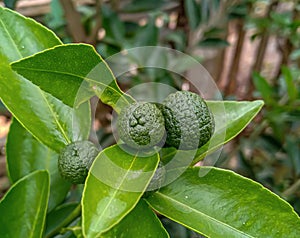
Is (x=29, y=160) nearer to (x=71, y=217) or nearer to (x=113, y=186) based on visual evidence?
(x=71, y=217)

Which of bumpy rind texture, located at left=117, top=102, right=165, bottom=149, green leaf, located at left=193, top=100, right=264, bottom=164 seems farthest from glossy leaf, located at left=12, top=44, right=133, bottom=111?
green leaf, located at left=193, top=100, right=264, bottom=164

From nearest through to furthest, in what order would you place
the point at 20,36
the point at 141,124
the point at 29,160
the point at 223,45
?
the point at 141,124, the point at 20,36, the point at 29,160, the point at 223,45

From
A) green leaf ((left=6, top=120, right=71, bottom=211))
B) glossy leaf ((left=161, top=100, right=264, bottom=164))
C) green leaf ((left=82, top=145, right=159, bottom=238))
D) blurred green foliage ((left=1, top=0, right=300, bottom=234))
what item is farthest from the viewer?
blurred green foliage ((left=1, top=0, right=300, bottom=234))

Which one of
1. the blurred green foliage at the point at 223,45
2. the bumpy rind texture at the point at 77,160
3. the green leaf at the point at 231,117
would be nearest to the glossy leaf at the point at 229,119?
the green leaf at the point at 231,117

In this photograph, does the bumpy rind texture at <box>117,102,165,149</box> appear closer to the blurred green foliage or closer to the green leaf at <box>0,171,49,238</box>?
the green leaf at <box>0,171,49,238</box>

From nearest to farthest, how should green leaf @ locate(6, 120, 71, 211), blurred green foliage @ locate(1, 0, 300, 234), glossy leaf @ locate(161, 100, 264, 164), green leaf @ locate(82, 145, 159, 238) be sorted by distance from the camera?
green leaf @ locate(82, 145, 159, 238), glossy leaf @ locate(161, 100, 264, 164), green leaf @ locate(6, 120, 71, 211), blurred green foliage @ locate(1, 0, 300, 234)

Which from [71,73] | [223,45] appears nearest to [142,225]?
[71,73]

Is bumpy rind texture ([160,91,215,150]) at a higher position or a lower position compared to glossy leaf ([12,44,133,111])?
lower
